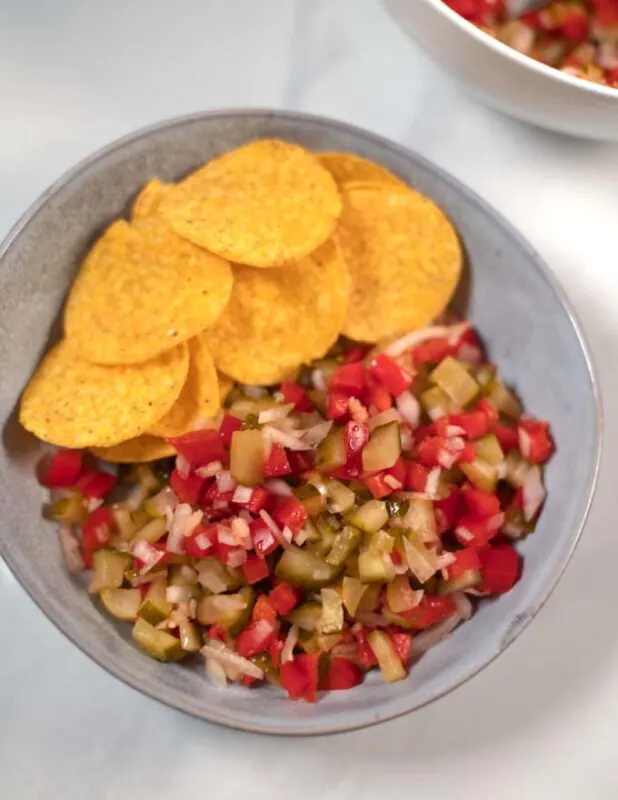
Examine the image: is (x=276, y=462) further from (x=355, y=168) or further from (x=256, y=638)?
(x=355, y=168)

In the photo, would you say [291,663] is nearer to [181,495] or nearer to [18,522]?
[181,495]

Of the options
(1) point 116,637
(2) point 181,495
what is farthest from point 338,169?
(1) point 116,637

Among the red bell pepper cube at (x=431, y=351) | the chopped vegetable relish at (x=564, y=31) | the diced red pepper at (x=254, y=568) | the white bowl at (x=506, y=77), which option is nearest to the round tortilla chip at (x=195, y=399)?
the diced red pepper at (x=254, y=568)

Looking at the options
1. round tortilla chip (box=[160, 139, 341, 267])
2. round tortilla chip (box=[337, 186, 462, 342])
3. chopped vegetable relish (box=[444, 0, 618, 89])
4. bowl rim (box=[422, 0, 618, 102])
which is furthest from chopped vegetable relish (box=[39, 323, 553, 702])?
chopped vegetable relish (box=[444, 0, 618, 89])

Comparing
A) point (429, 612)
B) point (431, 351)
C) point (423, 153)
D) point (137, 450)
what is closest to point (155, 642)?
point (137, 450)

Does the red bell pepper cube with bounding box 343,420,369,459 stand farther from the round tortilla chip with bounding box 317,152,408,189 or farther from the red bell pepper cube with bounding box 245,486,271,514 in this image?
the round tortilla chip with bounding box 317,152,408,189
